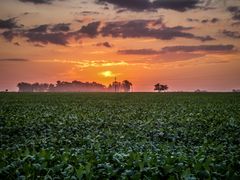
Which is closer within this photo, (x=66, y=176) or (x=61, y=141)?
(x=66, y=176)

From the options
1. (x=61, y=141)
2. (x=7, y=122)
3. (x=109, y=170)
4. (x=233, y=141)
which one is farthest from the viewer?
(x=7, y=122)

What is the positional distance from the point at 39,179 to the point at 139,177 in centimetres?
227

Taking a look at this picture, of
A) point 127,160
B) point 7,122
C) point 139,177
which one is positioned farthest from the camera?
point 7,122

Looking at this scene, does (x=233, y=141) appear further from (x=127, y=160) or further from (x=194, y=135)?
(x=127, y=160)

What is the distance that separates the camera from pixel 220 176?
848cm

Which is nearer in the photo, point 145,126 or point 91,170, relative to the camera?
point 91,170

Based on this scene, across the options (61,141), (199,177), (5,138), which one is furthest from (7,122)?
(199,177)

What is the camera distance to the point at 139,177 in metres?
8.05

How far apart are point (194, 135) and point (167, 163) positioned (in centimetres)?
998

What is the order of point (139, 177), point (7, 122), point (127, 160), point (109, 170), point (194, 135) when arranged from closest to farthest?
point (139, 177)
point (109, 170)
point (127, 160)
point (194, 135)
point (7, 122)

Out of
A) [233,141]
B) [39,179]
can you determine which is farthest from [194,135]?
[39,179]

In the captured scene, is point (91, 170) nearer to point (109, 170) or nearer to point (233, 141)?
point (109, 170)

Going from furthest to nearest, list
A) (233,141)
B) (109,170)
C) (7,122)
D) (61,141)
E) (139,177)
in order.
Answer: (7,122) → (233,141) → (61,141) → (109,170) → (139,177)

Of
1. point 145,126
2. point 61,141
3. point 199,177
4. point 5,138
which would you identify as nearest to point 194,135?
point 145,126
